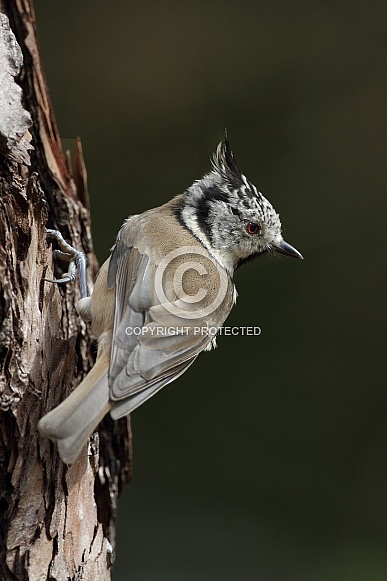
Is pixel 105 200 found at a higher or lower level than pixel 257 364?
higher

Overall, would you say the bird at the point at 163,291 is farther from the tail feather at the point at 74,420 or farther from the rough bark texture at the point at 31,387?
the rough bark texture at the point at 31,387

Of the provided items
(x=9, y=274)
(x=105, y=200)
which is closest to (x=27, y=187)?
(x=9, y=274)

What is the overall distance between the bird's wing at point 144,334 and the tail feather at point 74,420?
0.05 metres

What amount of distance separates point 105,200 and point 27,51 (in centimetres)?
125

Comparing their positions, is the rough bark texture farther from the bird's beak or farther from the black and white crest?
the bird's beak

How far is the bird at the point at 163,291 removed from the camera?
196 cm

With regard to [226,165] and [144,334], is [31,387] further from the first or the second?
[226,165]

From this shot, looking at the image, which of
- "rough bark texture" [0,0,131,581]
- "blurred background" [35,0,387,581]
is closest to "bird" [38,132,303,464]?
"rough bark texture" [0,0,131,581]

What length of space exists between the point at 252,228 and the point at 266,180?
104 cm

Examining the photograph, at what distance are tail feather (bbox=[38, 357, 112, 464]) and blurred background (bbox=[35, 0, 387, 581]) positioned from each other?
6.26 feet

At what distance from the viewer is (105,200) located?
3852mm

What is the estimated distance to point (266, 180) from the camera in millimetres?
A: 3869

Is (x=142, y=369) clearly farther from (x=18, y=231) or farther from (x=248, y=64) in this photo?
(x=248, y=64)

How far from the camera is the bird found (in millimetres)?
1958
